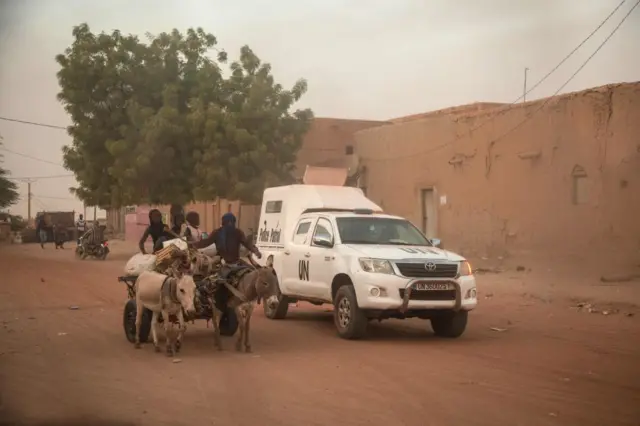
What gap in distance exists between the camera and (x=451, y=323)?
11875 mm

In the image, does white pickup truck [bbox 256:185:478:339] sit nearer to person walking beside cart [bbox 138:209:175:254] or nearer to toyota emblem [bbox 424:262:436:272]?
toyota emblem [bbox 424:262:436:272]

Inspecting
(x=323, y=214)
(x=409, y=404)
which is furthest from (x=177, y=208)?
(x=409, y=404)

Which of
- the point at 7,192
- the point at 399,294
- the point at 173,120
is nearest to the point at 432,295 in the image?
the point at 399,294

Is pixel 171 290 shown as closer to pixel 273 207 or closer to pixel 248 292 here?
pixel 248 292

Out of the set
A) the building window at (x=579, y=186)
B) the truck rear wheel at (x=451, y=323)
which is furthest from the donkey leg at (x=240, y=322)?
the building window at (x=579, y=186)

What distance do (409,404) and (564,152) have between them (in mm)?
15587

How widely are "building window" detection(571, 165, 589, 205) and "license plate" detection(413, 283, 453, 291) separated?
35.7 ft

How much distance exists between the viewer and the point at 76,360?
9625mm

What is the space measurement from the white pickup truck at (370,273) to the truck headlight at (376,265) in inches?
0.5

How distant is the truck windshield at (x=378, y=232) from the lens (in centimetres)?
1250

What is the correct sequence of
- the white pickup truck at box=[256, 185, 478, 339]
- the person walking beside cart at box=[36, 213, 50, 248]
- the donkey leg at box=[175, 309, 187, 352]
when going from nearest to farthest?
the donkey leg at box=[175, 309, 187, 352]
the white pickup truck at box=[256, 185, 478, 339]
the person walking beside cart at box=[36, 213, 50, 248]

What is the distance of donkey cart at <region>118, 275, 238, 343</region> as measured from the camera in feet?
35.1

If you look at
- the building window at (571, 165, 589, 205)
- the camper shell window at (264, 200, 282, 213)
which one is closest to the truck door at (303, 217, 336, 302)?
the camper shell window at (264, 200, 282, 213)

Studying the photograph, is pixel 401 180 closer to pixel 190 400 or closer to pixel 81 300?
pixel 81 300
